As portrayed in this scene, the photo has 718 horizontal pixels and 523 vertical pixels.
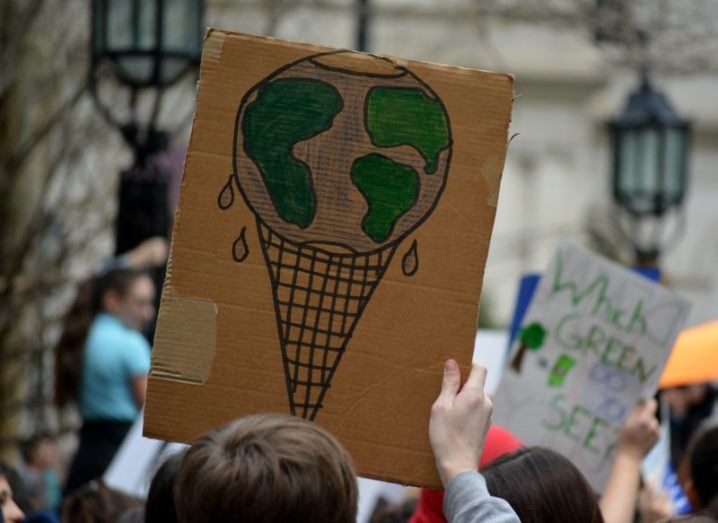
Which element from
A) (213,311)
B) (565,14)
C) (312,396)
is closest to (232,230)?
(213,311)

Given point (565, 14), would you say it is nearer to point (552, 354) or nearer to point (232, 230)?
point (552, 354)

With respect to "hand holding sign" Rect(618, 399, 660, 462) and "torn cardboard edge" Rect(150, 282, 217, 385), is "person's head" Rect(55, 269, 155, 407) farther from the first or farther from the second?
"torn cardboard edge" Rect(150, 282, 217, 385)

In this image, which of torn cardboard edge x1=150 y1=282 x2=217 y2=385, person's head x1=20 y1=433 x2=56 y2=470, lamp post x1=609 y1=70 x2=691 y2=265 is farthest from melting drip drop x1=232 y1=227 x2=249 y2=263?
lamp post x1=609 y1=70 x2=691 y2=265

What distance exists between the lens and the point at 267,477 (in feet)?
7.70

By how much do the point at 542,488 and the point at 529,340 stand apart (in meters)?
1.30

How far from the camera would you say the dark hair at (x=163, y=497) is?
10.5 feet

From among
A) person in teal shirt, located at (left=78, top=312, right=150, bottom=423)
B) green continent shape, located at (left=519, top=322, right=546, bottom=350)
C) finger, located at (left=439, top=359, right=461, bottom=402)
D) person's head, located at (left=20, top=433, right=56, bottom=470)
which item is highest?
green continent shape, located at (left=519, top=322, right=546, bottom=350)

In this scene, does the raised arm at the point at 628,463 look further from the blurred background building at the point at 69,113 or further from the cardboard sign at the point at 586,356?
the blurred background building at the point at 69,113

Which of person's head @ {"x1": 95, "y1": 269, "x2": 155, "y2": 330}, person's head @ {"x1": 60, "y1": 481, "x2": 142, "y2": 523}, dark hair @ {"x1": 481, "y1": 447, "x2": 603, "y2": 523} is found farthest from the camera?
person's head @ {"x1": 95, "y1": 269, "x2": 155, "y2": 330}

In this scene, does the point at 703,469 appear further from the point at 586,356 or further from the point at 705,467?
the point at 586,356

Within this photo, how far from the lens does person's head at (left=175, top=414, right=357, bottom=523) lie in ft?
7.67

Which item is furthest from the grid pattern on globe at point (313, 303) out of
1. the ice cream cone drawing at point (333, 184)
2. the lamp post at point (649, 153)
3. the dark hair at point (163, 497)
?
the lamp post at point (649, 153)

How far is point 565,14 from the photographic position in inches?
372

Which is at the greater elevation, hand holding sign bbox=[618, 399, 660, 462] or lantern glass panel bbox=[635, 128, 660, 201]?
lantern glass panel bbox=[635, 128, 660, 201]
